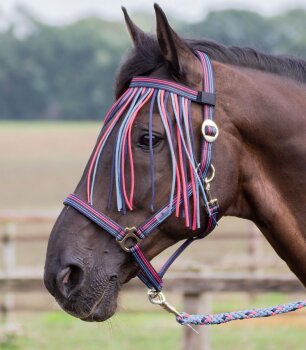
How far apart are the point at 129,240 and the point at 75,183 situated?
1032 inches

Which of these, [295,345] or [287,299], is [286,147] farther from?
[287,299]

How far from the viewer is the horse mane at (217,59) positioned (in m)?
2.97

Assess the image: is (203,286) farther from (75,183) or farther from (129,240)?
(75,183)

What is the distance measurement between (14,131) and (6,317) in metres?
36.2

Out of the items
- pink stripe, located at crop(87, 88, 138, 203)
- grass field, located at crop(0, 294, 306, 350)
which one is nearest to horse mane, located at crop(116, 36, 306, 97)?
pink stripe, located at crop(87, 88, 138, 203)

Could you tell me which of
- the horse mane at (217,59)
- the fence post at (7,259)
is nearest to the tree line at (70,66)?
the fence post at (7,259)

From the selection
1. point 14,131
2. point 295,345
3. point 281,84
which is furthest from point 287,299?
point 14,131

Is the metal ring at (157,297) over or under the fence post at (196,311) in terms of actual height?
over

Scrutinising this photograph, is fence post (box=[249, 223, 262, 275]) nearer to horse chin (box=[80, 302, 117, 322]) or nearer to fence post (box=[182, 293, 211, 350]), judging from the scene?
fence post (box=[182, 293, 211, 350])

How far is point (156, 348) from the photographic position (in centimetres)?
797

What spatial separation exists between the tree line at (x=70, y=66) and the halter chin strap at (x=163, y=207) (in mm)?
39963

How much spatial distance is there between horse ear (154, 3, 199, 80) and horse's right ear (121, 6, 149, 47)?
0.49ft

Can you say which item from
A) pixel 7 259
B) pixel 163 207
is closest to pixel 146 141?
pixel 163 207

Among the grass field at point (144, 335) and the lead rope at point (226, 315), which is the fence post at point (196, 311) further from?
the lead rope at point (226, 315)
